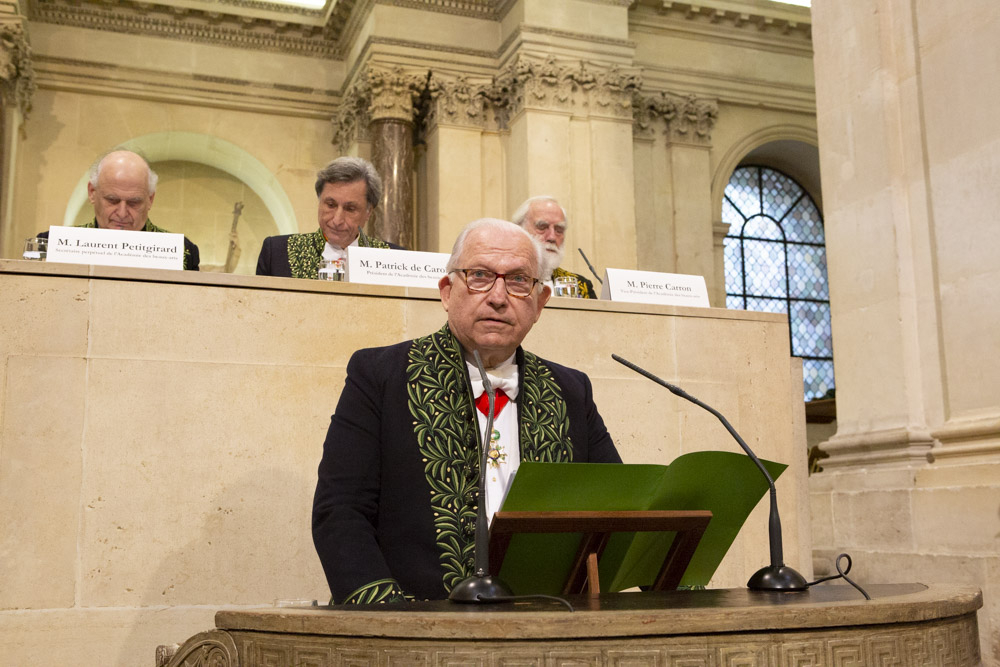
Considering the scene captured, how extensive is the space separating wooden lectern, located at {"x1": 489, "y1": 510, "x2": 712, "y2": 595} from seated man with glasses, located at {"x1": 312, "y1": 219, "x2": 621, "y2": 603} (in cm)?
39

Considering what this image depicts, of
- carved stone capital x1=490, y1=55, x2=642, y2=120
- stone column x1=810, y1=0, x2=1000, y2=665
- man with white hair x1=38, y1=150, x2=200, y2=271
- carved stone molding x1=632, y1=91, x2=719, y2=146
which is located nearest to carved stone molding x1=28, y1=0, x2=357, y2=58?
carved stone capital x1=490, y1=55, x2=642, y2=120

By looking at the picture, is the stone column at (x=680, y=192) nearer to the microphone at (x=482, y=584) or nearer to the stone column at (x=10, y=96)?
the stone column at (x=10, y=96)

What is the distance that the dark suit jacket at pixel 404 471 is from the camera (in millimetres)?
2625

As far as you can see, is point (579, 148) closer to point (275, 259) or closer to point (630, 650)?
point (275, 259)

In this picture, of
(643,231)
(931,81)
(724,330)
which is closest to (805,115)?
(643,231)

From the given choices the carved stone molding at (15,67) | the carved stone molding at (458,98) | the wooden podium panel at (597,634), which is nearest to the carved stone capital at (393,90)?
the carved stone molding at (458,98)

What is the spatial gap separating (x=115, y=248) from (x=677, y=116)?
11654mm

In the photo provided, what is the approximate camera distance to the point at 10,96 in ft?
41.6

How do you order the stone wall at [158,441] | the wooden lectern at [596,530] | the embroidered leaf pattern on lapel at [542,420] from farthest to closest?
the stone wall at [158,441] → the embroidered leaf pattern on lapel at [542,420] → the wooden lectern at [596,530]

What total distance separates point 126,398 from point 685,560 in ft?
7.75

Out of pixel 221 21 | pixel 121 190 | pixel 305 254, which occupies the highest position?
pixel 221 21

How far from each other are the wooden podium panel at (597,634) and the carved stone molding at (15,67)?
1185 cm

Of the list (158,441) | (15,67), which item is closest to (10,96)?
(15,67)

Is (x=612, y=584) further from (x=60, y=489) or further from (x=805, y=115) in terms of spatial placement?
(x=805, y=115)
